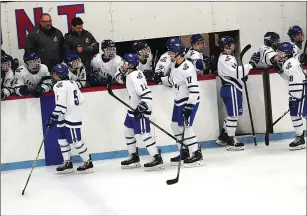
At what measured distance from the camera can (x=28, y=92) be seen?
5816mm

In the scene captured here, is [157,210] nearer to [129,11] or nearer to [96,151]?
[96,151]

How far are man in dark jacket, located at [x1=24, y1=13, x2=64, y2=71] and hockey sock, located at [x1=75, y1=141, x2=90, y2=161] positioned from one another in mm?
1078

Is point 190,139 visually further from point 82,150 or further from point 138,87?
point 82,150

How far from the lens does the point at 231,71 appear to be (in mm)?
5797

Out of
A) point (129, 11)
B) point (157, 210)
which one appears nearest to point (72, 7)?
point (129, 11)

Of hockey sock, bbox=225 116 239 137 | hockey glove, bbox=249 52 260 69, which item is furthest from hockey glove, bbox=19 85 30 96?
hockey glove, bbox=249 52 260 69

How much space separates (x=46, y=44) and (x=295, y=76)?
230cm

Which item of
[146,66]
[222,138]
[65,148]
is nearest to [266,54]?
[222,138]

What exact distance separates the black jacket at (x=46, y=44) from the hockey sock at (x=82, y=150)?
3.54 ft

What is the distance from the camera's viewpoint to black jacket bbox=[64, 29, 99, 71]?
6.18 m

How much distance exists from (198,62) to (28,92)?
1564mm

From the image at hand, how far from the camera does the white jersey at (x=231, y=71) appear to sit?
5.79m

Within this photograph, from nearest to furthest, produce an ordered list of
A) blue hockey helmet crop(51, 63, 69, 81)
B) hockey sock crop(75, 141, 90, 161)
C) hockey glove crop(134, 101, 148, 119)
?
hockey glove crop(134, 101, 148, 119)
blue hockey helmet crop(51, 63, 69, 81)
hockey sock crop(75, 141, 90, 161)

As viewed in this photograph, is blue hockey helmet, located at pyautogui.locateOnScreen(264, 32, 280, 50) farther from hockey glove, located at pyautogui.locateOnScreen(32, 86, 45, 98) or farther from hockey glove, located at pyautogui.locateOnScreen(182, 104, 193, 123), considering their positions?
hockey glove, located at pyautogui.locateOnScreen(32, 86, 45, 98)
